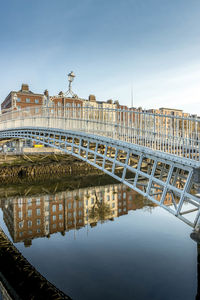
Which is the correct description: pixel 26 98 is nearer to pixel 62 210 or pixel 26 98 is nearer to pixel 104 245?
pixel 62 210

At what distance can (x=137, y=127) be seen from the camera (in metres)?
10.1

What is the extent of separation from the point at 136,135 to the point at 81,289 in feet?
19.6

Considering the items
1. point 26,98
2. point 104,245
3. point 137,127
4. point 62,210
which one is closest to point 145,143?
point 137,127

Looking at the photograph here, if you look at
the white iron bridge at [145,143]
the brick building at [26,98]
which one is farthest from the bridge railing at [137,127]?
the brick building at [26,98]

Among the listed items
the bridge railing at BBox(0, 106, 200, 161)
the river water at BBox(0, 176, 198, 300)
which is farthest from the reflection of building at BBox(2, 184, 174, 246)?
the bridge railing at BBox(0, 106, 200, 161)

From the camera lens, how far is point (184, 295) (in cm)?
779

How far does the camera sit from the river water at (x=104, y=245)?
8.21 metres

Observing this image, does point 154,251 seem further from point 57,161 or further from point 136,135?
point 57,161

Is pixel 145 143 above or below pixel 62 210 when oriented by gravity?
above

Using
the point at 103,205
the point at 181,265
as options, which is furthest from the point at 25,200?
the point at 181,265

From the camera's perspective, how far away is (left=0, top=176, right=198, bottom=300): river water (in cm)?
821

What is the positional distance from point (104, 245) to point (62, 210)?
641 cm

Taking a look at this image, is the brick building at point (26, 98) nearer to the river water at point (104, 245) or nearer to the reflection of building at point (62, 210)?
the river water at point (104, 245)

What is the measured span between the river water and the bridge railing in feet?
14.7
